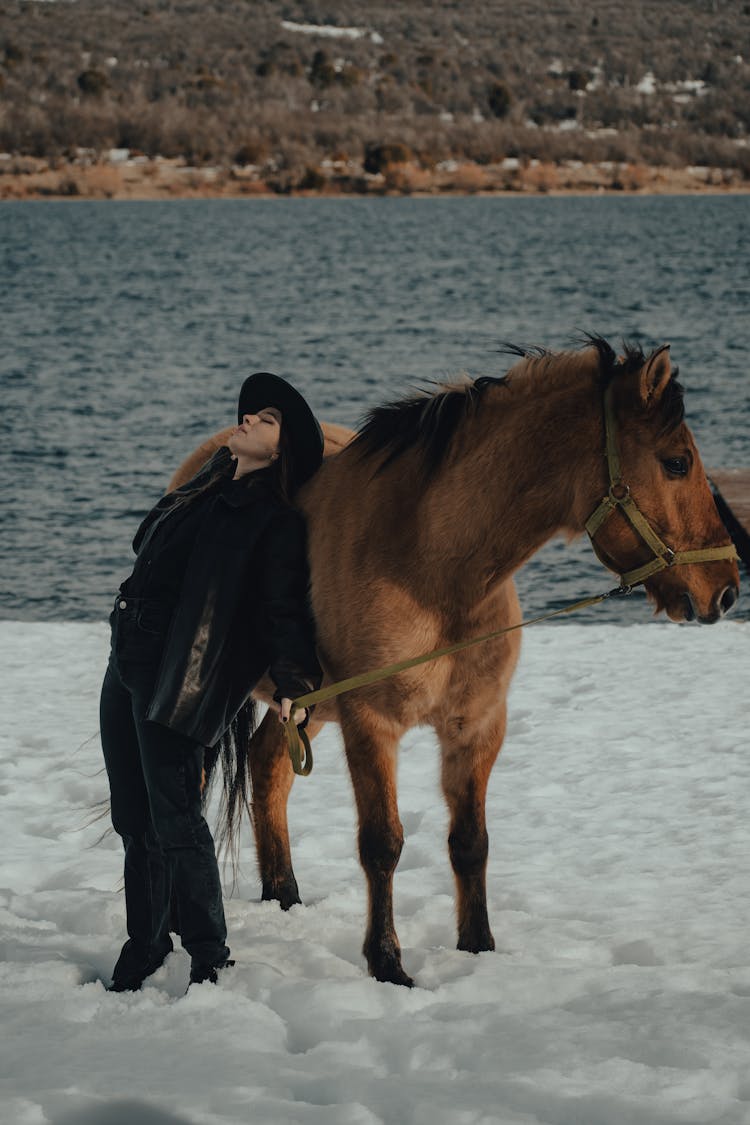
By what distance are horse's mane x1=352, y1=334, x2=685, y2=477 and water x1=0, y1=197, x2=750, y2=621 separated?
2.30 ft

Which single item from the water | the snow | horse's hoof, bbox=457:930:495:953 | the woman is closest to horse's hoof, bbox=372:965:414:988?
horse's hoof, bbox=457:930:495:953

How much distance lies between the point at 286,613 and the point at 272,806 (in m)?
1.32

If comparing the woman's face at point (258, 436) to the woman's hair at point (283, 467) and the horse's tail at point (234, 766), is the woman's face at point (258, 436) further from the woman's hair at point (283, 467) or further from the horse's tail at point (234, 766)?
the horse's tail at point (234, 766)

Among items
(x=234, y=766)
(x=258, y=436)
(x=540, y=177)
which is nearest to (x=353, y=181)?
(x=540, y=177)

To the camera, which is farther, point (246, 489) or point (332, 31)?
point (332, 31)

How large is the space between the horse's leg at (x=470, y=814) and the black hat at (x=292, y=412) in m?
1.00

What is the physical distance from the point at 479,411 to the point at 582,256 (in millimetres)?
52442

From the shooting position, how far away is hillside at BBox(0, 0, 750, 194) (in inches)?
3223

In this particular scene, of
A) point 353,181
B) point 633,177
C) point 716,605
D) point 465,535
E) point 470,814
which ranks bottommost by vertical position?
point 353,181

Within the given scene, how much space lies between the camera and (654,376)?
13.1 ft

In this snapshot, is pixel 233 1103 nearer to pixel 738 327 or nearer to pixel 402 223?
pixel 738 327

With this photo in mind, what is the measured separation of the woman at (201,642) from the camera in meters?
4.26

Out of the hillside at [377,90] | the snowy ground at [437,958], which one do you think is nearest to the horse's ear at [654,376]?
the snowy ground at [437,958]

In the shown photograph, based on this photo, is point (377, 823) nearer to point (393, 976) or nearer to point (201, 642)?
point (393, 976)
